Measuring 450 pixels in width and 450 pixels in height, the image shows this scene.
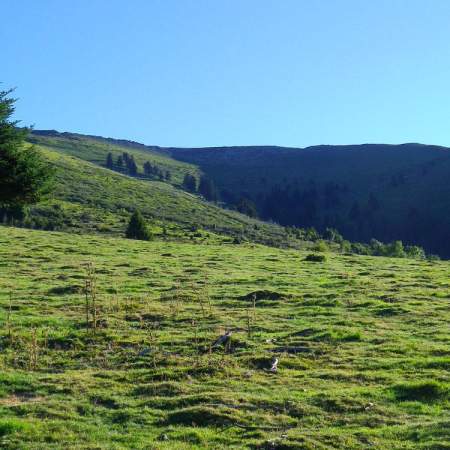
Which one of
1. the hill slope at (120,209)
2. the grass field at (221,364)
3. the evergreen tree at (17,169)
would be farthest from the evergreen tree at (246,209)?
the evergreen tree at (17,169)

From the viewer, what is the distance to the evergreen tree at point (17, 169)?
2827cm

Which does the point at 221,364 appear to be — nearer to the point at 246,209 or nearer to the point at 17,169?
the point at 17,169

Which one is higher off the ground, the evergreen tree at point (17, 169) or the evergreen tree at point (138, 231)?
the evergreen tree at point (17, 169)

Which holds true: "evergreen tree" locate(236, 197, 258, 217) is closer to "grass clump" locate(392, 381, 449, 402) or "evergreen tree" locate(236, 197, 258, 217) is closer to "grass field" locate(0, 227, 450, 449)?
"grass field" locate(0, 227, 450, 449)

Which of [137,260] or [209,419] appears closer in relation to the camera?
[209,419]

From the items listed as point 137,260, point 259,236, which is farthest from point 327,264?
point 259,236

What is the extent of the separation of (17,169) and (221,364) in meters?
16.1

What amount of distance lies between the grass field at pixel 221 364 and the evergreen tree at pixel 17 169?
13.5 ft

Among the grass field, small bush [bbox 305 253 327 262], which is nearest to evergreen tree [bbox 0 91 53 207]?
the grass field

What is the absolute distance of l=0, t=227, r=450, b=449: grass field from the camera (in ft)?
39.9

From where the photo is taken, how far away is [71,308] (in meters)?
23.4

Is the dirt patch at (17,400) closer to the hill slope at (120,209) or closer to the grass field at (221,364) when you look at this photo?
the grass field at (221,364)

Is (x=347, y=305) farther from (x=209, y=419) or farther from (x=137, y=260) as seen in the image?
(x=137, y=260)

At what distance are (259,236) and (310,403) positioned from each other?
111 m
